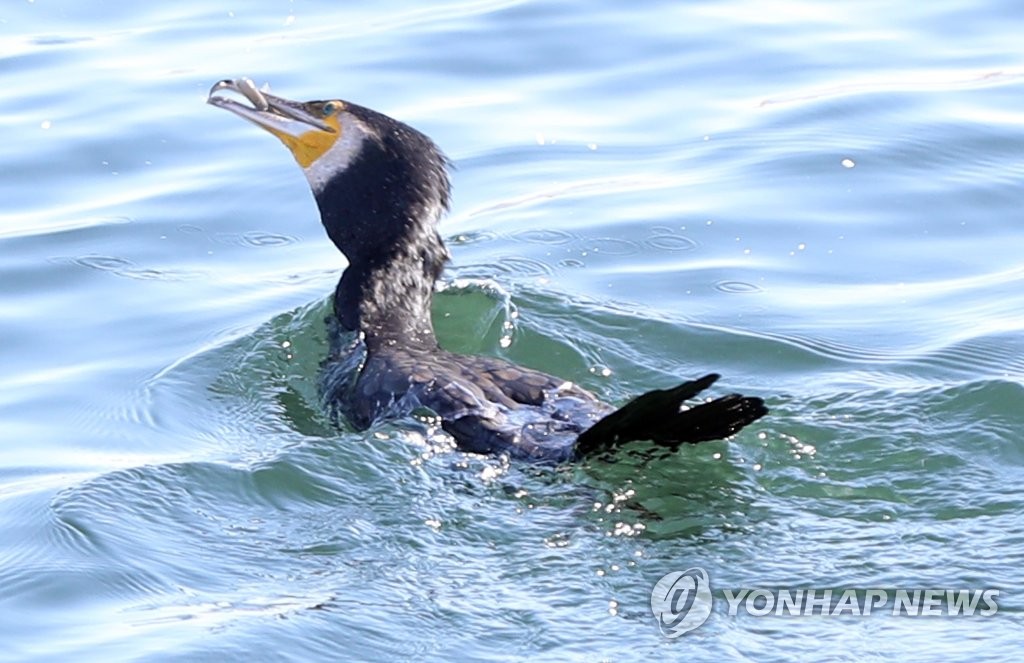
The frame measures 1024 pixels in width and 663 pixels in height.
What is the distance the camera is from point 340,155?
25.7 feet

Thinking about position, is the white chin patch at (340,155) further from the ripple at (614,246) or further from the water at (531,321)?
the ripple at (614,246)

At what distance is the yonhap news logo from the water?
0.05 meters

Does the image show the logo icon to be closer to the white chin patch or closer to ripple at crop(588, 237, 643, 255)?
the white chin patch

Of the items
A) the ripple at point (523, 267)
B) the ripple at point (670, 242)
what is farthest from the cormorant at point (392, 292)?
the ripple at point (670, 242)

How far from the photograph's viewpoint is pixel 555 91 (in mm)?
10734

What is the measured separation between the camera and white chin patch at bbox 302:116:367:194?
7.77 metres

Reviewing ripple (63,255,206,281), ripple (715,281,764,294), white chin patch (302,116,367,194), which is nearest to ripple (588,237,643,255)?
ripple (715,281,764,294)

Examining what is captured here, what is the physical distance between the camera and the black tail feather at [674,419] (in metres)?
5.88

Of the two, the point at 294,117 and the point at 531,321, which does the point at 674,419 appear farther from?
the point at 294,117

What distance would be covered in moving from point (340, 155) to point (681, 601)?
291cm

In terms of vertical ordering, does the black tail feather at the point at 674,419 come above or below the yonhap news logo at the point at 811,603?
above

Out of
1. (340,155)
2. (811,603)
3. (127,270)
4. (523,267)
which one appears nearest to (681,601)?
(811,603)

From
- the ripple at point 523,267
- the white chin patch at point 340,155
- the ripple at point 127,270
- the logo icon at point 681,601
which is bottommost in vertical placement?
the logo icon at point 681,601

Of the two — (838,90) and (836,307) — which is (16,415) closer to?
(836,307)
